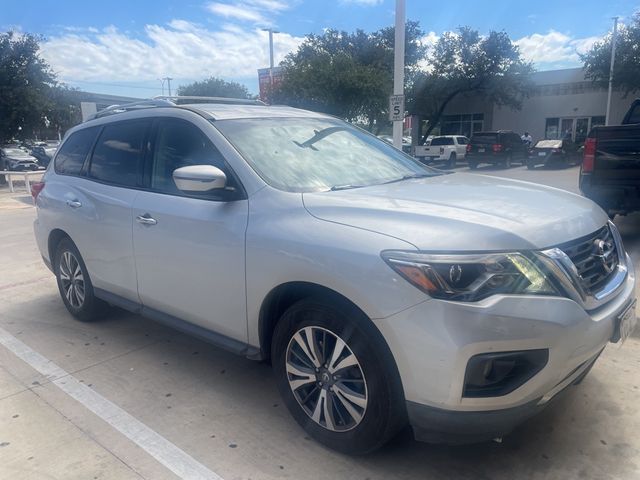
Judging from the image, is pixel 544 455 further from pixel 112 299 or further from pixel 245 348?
pixel 112 299

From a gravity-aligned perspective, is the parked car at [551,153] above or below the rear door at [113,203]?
below

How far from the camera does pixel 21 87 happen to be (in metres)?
20.5

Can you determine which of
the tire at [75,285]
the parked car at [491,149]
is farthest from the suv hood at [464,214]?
the parked car at [491,149]

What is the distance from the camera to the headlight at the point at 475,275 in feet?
7.33

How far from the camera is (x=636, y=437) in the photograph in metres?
2.87

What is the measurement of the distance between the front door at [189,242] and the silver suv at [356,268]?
11 mm

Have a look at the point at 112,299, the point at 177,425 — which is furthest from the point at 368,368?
the point at 112,299

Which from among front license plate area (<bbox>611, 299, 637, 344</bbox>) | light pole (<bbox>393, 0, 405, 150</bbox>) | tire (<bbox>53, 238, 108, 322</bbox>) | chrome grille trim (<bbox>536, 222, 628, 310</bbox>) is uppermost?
light pole (<bbox>393, 0, 405, 150</bbox>)

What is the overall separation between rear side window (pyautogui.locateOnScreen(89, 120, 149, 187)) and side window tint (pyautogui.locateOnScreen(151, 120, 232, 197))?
8.3 inches

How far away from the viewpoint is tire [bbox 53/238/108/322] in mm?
4559

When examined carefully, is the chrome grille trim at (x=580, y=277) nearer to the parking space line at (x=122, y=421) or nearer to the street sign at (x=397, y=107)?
the parking space line at (x=122, y=421)

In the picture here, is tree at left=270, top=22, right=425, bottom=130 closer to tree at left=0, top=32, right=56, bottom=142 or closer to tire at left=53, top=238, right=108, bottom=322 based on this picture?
tree at left=0, top=32, right=56, bottom=142

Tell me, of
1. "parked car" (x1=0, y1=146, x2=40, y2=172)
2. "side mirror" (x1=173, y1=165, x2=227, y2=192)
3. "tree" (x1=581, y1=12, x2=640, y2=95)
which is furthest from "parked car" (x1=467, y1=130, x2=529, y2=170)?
"side mirror" (x1=173, y1=165, x2=227, y2=192)

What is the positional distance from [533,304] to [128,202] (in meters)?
2.83
